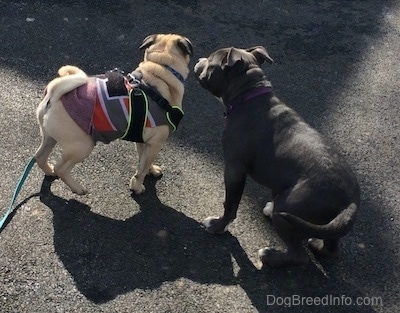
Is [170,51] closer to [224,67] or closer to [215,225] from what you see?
[224,67]

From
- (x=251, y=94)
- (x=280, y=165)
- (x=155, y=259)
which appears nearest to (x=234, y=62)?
(x=251, y=94)

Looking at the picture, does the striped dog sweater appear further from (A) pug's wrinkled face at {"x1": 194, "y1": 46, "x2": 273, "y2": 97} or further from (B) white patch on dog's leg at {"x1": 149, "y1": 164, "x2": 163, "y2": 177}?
(B) white patch on dog's leg at {"x1": 149, "y1": 164, "x2": 163, "y2": 177}

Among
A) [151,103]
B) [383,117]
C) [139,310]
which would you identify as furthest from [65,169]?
[383,117]

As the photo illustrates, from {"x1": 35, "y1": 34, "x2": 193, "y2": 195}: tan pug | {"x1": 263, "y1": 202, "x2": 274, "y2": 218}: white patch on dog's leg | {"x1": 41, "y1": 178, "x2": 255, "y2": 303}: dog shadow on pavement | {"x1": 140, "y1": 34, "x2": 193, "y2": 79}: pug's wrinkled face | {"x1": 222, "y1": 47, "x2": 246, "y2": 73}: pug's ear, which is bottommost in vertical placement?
{"x1": 41, "y1": 178, "x2": 255, "y2": 303}: dog shadow on pavement

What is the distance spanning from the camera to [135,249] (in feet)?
11.8

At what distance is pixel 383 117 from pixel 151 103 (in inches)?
99.9

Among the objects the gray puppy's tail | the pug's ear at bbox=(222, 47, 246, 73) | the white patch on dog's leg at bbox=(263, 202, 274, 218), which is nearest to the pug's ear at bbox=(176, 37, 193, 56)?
the pug's ear at bbox=(222, 47, 246, 73)

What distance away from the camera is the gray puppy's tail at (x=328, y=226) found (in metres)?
2.98

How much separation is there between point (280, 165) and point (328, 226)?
55 cm

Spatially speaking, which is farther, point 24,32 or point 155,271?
point 24,32

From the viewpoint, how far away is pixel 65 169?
372 cm

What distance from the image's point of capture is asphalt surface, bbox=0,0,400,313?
11.0 ft

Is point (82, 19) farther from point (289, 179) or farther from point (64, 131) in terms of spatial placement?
point (289, 179)

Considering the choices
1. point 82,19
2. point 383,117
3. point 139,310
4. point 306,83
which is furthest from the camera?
point 82,19
